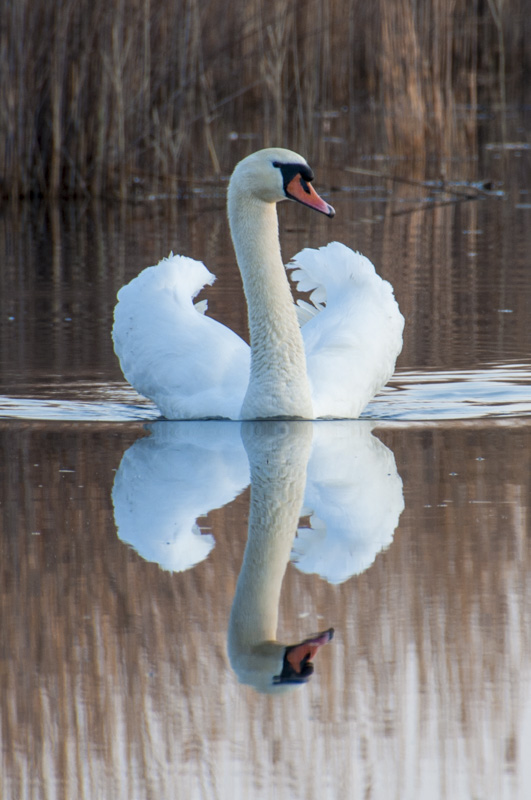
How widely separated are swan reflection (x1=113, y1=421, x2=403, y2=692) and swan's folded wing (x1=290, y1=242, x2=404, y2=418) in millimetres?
153

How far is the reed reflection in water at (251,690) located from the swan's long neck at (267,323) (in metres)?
1.19

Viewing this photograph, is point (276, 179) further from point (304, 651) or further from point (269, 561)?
point (304, 651)

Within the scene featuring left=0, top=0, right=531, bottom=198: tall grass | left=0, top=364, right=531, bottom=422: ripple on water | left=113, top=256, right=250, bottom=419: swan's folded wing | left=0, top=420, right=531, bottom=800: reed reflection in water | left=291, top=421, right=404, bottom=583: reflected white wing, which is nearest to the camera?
left=0, top=420, right=531, bottom=800: reed reflection in water

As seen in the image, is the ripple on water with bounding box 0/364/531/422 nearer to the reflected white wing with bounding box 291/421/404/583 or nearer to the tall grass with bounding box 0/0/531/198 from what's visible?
the reflected white wing with bounding box 291/421/404/583

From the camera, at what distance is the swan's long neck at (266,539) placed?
3.47 m

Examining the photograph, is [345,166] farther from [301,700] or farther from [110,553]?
[301,700]

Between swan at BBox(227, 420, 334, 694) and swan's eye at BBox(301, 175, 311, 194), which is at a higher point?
swan's eye at BBox(301, 175, 311, 194)

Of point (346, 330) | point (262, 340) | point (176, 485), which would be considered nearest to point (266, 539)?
point (176, 485)

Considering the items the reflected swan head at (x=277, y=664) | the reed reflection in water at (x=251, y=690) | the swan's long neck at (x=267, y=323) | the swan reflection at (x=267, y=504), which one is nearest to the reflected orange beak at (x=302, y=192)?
the swan's long neck at (x=267, y=323)

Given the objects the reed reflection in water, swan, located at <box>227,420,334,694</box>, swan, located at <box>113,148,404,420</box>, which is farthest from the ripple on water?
the reed reflection in water

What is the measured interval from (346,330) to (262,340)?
1.81 feet

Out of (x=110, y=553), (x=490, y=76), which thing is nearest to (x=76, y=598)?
(x=110, y=553)

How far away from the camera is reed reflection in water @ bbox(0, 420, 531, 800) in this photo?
9.70 ft

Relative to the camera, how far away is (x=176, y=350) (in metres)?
6.32
